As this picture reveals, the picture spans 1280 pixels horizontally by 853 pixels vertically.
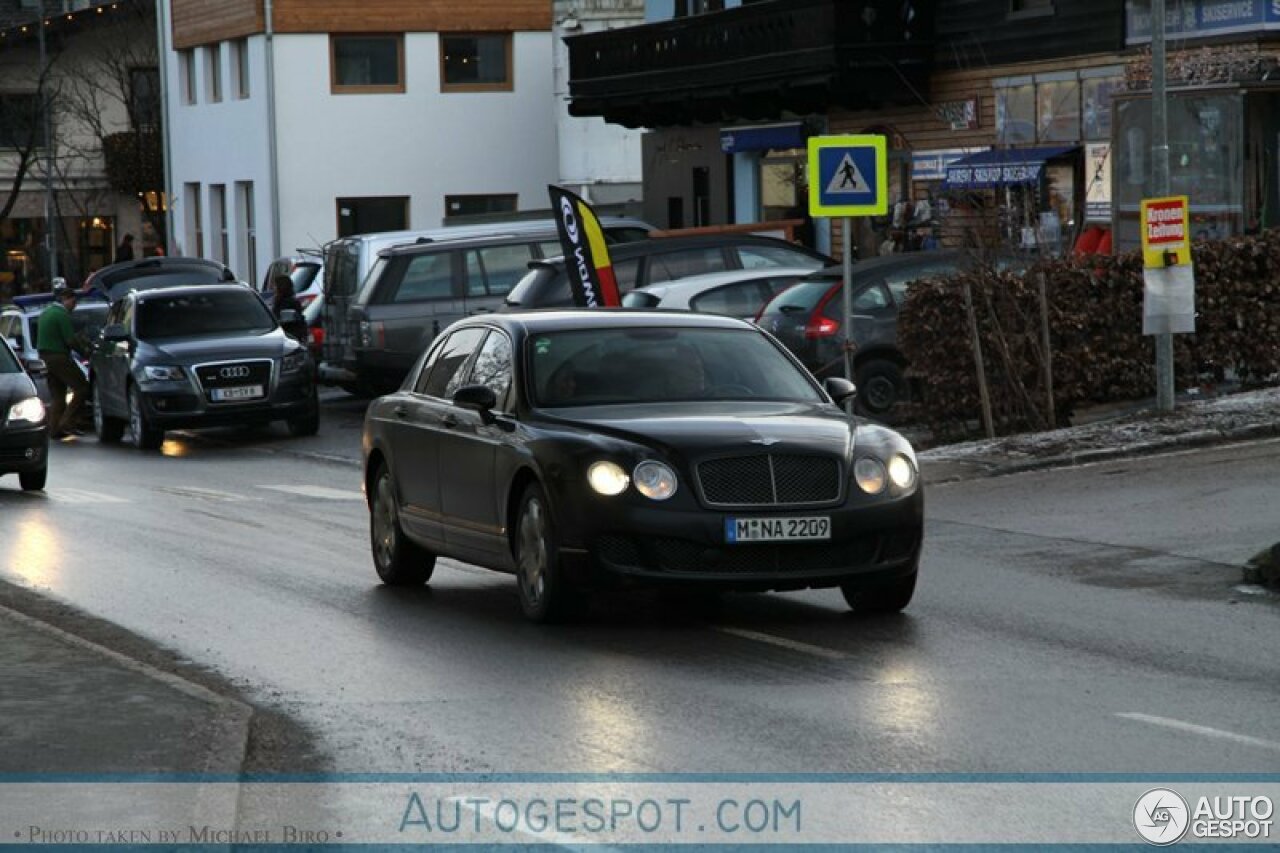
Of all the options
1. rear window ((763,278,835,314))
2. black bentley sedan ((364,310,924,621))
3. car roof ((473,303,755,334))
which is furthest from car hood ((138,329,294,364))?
car roof ((473,303,755,334))

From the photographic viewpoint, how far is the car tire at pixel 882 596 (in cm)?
1249

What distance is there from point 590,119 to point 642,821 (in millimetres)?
47195

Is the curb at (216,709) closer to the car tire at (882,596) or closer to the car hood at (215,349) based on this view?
the car tire at (882,596)

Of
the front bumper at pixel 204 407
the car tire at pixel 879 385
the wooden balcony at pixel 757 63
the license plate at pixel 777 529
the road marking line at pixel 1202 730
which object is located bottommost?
the front bumper at pixel 204 407

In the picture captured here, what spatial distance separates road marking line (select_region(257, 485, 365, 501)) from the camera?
2144 cm

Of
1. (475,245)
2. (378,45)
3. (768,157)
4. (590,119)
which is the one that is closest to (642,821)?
(475,245)

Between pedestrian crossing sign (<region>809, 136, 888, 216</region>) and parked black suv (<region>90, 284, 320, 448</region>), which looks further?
parked black suv (<region>90, 284, 320, 448</region>)

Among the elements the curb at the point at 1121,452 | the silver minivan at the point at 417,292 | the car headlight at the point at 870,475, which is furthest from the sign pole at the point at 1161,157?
the silver minivan at the point at 417,292

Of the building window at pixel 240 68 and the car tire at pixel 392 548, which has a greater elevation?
the building window at pixel 240 68

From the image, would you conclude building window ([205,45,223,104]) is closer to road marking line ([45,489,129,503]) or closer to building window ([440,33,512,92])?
building window ([440,33,512,92])

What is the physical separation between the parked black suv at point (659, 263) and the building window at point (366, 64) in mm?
29543

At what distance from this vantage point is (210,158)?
202 ft

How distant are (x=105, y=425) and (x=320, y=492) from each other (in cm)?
968

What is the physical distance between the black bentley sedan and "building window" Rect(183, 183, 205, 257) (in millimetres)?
50521
